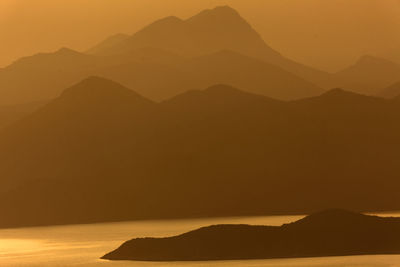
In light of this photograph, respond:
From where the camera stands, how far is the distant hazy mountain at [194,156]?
13325 centimetres

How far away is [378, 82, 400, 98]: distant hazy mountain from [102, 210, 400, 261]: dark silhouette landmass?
301 feet

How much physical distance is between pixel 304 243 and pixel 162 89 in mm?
103997

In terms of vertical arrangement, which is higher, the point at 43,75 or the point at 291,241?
the point at 43,75

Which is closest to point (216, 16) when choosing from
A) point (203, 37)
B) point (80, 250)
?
point (203, 37)

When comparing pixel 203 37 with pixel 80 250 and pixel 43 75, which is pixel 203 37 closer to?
pixel 43 75

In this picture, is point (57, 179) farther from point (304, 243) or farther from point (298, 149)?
point (304, 243)

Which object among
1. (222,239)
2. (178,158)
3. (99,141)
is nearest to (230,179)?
(178,158)

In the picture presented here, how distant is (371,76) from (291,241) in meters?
99.3

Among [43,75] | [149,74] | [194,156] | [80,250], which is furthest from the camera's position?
[149,74]

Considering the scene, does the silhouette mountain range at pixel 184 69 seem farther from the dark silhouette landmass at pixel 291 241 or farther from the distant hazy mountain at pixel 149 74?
the dark silhouette landmass at pixel 291 241

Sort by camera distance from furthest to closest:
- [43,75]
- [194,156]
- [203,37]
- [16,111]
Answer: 1. [203,37]
2. [43,75]
3. [16,111]
4. [194,156]

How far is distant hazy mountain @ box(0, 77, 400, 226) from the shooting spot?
133250 millimetres

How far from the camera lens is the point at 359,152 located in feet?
469

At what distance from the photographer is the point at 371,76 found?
522 ft
